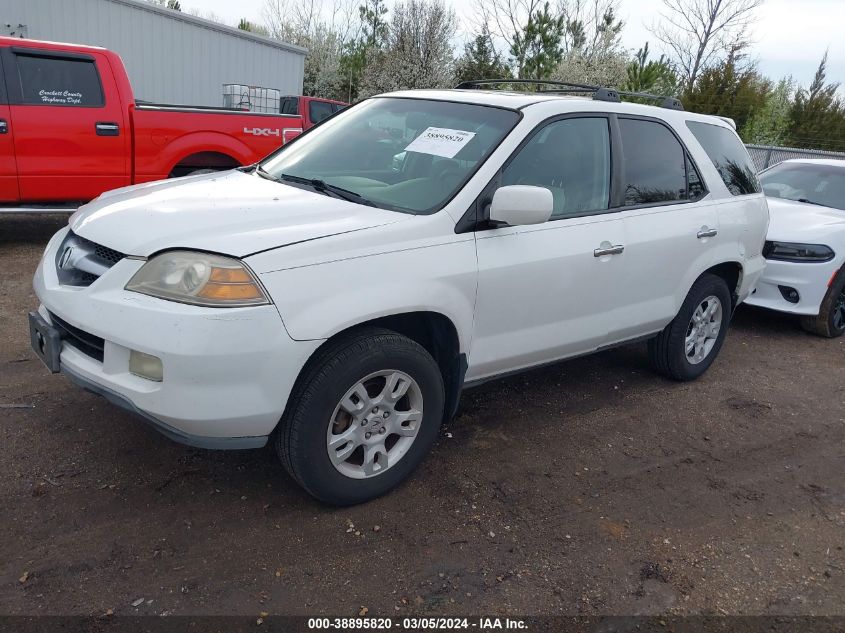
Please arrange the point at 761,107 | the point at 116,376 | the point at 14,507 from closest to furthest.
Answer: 1. the point at 116,376
2. the point at 14,507
3. the point at 761,107

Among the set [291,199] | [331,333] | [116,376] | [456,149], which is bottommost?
[116,376]

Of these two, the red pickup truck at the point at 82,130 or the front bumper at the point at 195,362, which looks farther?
the red pickup truck at the point at 82,130

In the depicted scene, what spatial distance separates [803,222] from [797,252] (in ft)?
1.40

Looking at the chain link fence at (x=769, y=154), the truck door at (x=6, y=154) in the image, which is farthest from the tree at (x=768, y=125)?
the truck door at (x=6, y=154)

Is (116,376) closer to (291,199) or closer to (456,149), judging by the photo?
(291,199)

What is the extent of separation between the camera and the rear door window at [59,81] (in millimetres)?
6633

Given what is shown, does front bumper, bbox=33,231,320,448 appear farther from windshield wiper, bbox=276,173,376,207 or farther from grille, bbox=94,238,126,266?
windshield wiper, bbox=276,173,376,207

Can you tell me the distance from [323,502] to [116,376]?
0.99 m

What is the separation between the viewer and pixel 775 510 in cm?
344

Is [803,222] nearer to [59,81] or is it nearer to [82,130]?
[82,130]

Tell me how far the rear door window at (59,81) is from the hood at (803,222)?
21.4ft

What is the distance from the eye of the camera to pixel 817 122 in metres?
23.4

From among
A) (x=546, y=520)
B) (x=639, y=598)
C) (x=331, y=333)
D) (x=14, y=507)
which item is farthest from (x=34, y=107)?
(x=639, y=598)

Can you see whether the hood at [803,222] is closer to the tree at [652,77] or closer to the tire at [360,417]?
the tire at [360,417]
